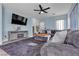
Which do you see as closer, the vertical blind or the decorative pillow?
the decorative pillow

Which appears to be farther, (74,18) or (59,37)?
(74,18)

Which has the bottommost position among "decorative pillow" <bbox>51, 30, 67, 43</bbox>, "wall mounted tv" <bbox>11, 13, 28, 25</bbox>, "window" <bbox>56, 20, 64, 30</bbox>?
"decorative pillow" <bbox>51, 30, 67, 43</bbox>

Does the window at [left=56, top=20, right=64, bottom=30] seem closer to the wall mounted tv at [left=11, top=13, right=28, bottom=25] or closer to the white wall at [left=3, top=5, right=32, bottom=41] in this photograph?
the white wall at [left=3, top=5, right=32, bottom=41]

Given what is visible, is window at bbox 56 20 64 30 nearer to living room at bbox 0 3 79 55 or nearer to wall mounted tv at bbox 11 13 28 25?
living room at bbox 0 3 79 55

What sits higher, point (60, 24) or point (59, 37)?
point (60, 24)

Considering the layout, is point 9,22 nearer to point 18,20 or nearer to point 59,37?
point 18,20

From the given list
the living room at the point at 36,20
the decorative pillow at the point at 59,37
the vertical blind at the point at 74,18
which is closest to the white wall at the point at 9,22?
the living room at the point at 36,20

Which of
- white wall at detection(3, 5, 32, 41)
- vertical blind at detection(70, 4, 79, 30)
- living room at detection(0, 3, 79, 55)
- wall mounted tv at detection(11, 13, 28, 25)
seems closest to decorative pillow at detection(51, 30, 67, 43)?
living room at detection(0, 3, 79, 55)

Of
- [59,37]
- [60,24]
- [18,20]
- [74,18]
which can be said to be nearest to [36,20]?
[18,20]

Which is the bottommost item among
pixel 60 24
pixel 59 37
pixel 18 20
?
pixel 59 37

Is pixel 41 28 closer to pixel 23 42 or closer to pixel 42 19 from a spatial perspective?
pixel 42 19

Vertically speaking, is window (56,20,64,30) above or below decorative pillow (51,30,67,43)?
above

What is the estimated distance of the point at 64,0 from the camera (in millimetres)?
1299

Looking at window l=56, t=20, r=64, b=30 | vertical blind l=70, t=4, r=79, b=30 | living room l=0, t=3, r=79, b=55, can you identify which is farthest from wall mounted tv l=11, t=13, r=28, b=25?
vertical blind l=70, t=4, r=79, b=30
